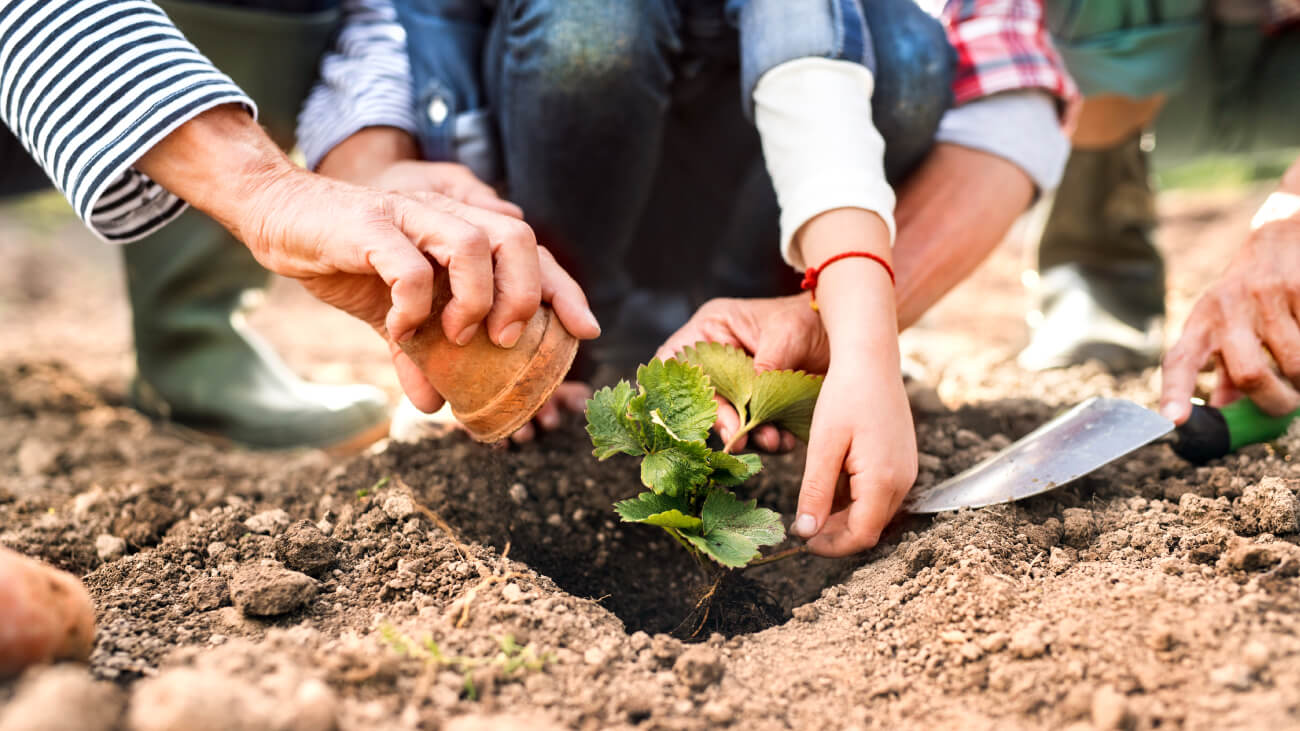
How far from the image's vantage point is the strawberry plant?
4.06 ft

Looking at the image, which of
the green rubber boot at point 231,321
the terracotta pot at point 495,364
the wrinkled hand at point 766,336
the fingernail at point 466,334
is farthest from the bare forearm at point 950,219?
the green rubber boot at point 231,321

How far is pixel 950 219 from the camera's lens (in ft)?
5.81

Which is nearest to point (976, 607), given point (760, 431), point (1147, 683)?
point (1147, 683)

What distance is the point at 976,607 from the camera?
3.76ft

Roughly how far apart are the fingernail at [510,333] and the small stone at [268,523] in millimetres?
526

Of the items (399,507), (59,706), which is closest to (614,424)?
(399,507)

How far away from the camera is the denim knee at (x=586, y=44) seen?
5.70ft

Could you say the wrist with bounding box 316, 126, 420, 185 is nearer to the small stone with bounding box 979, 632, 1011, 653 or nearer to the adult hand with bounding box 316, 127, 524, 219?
the adult hand with bounding box 316, 127, 524, 219

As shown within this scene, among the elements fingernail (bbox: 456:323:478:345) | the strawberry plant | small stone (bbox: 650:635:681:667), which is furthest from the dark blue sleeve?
small stone (bbox: 650:635:681:667)

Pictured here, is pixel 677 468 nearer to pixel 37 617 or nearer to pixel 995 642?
pixel 995 642

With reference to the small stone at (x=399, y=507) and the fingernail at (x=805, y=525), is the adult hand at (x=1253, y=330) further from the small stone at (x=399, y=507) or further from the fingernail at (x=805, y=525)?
the small stone at (x=399, y=507)

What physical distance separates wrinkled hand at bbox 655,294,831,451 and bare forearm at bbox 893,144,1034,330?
278mm

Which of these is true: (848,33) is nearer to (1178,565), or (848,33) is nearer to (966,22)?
(966,22)

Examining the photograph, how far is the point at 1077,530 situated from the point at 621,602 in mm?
708
